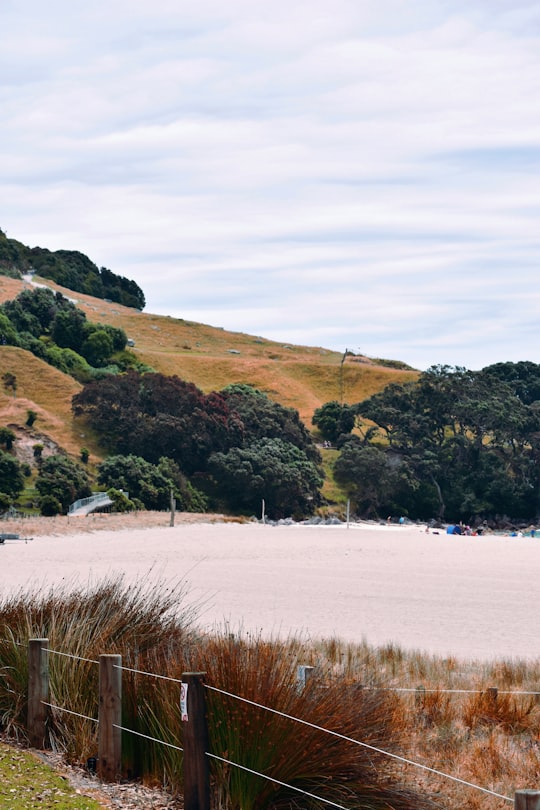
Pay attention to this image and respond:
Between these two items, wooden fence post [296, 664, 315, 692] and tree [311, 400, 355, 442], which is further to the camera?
tree [311, 400, 355, 442]

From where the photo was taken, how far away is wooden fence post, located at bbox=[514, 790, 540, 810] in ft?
12.3

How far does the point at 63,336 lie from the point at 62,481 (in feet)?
114

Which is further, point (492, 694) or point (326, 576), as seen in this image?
point (326, 576)

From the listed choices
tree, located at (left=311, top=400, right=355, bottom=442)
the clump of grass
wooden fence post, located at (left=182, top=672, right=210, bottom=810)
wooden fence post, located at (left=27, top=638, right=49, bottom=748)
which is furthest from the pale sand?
tree, located at (left=311, top=400, right=355, bottom=442)

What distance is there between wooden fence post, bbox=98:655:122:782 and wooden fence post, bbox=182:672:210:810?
1.05 meters

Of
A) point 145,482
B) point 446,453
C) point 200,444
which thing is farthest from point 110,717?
point 446,453

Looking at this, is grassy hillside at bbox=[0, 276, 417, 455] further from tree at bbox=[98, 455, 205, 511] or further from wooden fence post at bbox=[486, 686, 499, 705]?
wooden fence post at bbox=[486, 686, 499, 705]

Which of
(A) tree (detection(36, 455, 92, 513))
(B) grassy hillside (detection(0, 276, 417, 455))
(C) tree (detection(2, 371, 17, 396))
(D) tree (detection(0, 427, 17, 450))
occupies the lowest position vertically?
(A) tree (detection(36, 455, 92, 513))

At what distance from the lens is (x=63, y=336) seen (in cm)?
8662

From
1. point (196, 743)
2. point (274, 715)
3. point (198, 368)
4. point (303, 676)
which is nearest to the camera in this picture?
point (196, 743)

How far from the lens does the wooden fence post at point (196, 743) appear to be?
545 cm

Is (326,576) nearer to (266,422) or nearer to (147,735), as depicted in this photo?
(147,735)

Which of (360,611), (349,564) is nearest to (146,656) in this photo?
(360,611)

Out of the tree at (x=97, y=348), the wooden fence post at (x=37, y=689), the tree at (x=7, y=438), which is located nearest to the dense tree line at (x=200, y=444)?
the tree at (x=7, y=438)
